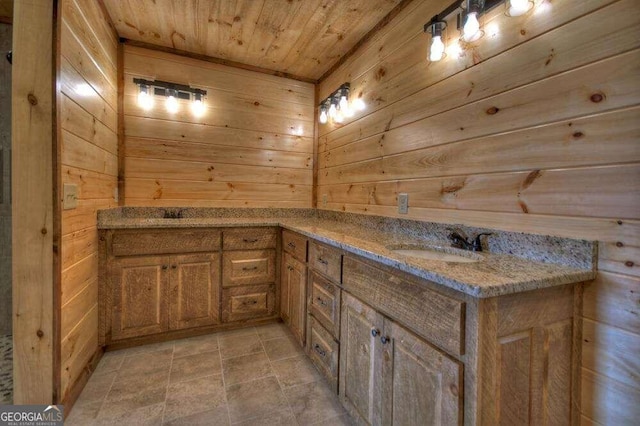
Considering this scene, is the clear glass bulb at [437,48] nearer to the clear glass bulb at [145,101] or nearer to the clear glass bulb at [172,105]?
the clear glass bulb at [172,105]

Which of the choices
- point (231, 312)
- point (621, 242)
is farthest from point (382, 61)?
point (231, 312)

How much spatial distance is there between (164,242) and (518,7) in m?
2.31

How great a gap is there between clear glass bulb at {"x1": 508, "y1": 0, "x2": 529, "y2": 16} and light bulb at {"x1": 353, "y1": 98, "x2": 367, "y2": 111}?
115 cm

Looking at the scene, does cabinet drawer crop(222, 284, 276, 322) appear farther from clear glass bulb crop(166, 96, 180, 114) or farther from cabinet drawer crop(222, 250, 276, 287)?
clear glass bulb crop(166, 96, 180, 114)

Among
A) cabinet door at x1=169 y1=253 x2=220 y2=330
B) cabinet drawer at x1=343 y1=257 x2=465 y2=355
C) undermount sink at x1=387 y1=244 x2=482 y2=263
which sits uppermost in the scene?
undermount sink at x1=387 y1=244 x2=482 y2=263

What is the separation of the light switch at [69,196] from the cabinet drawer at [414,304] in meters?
1.38

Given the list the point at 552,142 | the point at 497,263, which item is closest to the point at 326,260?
the point at 497,263

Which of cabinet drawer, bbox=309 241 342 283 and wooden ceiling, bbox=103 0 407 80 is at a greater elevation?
wooden ceiling, bbox=103 0 407 80

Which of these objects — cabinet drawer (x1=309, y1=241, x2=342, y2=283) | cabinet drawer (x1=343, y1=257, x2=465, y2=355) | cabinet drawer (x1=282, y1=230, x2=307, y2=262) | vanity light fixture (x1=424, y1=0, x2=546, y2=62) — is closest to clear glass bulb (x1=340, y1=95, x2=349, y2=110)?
vanity light fixture (x1=424, y1=0, x2=546, y2=62)

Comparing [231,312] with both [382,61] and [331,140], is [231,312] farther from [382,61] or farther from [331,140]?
[382,61]

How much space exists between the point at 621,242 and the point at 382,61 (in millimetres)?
1683

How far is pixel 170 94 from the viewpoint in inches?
93.4

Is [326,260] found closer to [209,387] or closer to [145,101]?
[209,387]

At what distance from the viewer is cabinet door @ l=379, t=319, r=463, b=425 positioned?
0.83 m
